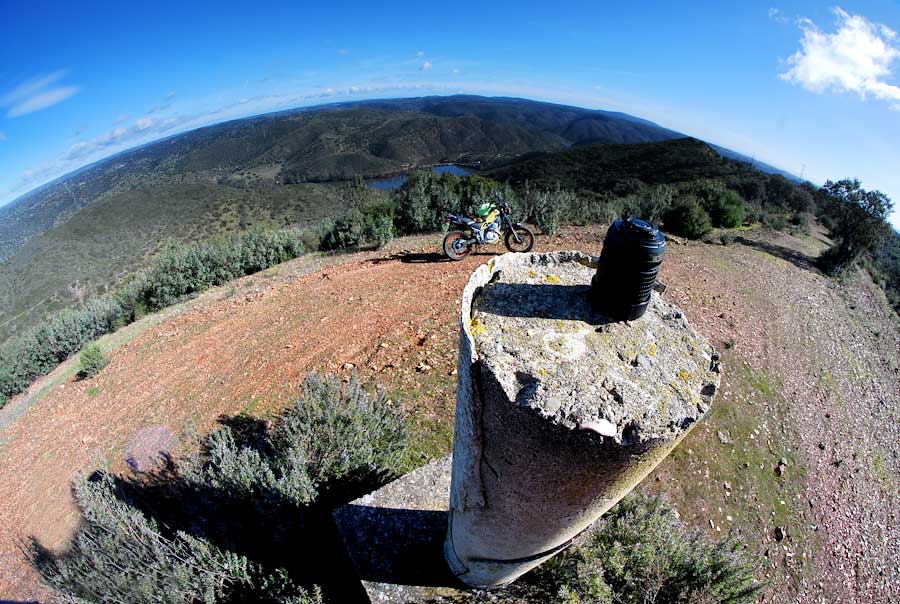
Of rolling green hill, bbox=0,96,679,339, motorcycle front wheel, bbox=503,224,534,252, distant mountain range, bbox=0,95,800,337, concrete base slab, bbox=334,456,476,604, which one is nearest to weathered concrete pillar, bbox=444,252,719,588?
concrete base slab, bbox=334,456,476,604

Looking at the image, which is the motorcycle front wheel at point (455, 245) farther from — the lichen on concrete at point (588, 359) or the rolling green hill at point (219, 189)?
the rolling green hill at point (219, 189)

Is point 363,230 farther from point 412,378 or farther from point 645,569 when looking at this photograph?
point 645,569

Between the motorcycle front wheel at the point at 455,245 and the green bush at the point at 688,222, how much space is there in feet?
30.2

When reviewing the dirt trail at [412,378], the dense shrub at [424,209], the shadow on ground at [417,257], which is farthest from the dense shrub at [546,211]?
the shadow on ground at [417,257]

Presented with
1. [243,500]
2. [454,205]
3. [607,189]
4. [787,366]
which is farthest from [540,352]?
[607,189]

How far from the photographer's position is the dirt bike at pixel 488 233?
9547mm

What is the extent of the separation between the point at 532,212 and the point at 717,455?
12478mm

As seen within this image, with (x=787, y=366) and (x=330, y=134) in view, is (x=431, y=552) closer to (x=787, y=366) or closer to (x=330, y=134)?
(x=787, y=366)

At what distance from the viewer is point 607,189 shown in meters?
35.1

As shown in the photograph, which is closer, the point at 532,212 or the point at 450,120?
the point at 532,212

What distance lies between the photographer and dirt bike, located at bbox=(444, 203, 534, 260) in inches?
376

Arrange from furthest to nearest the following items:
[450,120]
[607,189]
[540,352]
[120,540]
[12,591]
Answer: [450,120], [607,189], [12,591], [120,540], [540,352]

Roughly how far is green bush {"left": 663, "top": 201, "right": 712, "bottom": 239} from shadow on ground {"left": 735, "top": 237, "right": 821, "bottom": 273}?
1.35 m

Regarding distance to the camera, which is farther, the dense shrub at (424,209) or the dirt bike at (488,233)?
the dense shrub at (424,209)
